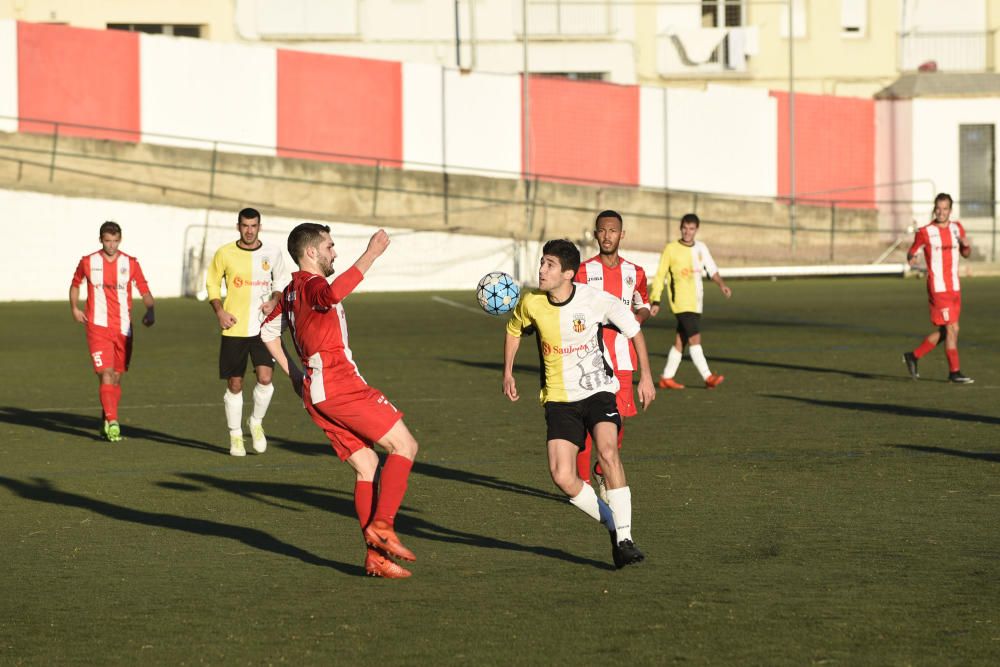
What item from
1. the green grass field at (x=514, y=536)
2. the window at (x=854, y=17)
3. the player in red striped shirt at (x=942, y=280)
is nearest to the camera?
the green grass field at (x=514, y=536)

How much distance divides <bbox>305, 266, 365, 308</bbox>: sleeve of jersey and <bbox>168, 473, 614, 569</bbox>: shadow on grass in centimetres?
184

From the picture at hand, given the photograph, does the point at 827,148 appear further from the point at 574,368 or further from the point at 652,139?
the point at 574,368

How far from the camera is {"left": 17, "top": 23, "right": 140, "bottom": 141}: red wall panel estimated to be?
42.3 metres

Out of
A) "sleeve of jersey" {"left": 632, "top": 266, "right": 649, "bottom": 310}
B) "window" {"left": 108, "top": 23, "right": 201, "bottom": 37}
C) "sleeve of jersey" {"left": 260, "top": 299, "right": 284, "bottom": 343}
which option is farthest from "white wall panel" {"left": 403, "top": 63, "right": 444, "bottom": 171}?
"sleeve of jersey" {"left": 260, "top": 299, "right": 284, "bottom": 343}

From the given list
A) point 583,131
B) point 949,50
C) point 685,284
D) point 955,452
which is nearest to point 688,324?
point 685,284

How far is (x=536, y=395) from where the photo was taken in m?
17.4

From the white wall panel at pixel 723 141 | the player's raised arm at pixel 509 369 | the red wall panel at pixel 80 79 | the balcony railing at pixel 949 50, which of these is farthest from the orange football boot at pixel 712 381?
the balcony railing at pixel 949 50

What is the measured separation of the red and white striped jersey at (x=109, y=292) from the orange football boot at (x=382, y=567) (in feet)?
23.1

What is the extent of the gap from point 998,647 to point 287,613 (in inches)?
125

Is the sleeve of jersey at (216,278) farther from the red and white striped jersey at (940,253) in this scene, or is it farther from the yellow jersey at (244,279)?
the red and white striped jersey at (940,253)

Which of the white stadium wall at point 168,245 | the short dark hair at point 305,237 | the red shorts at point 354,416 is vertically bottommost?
the red shorts at point 354,416

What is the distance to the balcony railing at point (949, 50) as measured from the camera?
54.1 m

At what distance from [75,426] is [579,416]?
786 centimetres

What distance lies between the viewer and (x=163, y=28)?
50.3m
